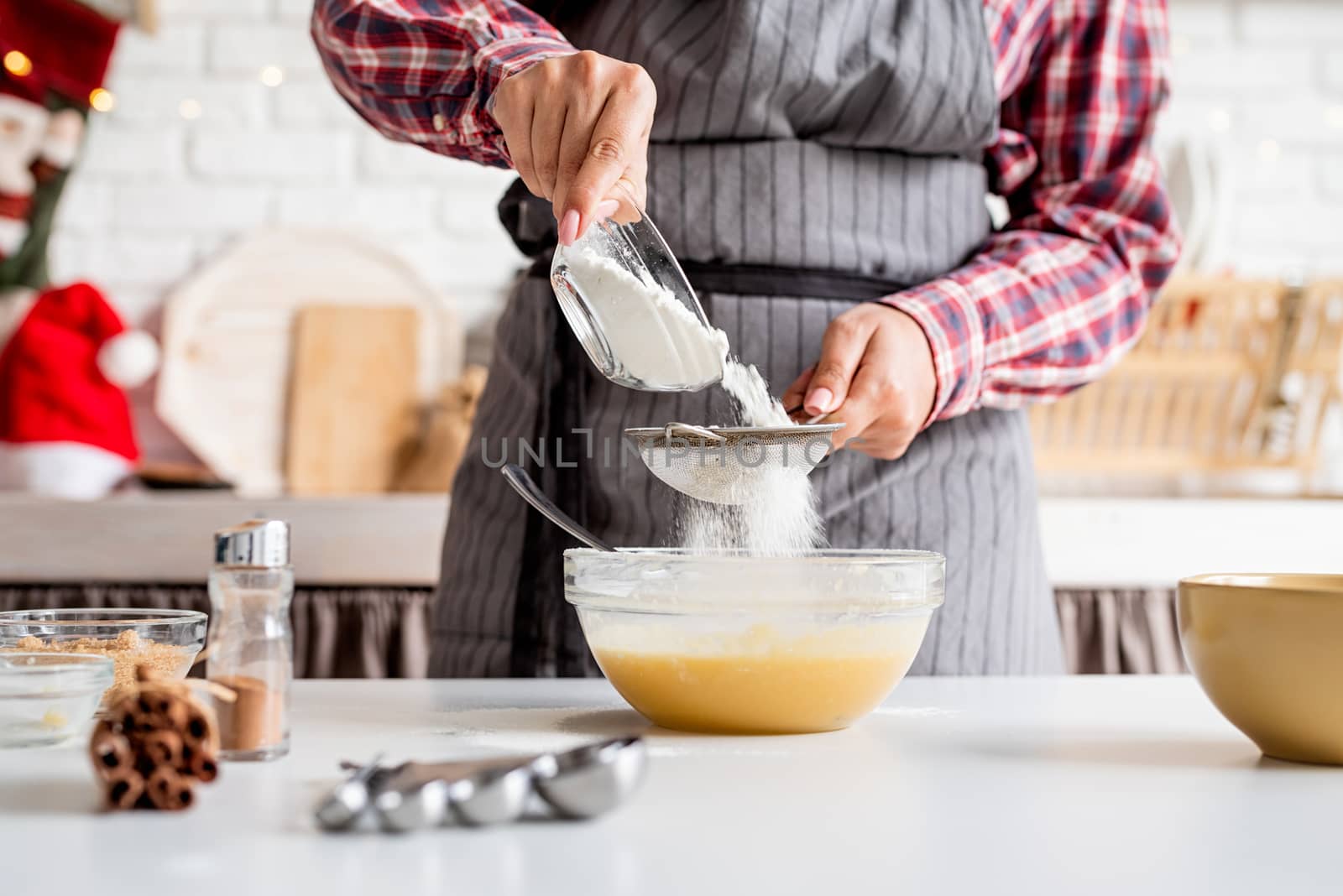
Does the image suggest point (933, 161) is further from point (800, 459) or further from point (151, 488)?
point (151, 488)

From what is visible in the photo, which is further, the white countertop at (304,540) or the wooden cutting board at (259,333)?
the wooden cutting board at (259,333)

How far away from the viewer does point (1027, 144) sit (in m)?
1.15

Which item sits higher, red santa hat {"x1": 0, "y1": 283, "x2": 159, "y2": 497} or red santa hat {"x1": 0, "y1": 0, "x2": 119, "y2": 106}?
red santa hat {"x1": 0, "y1": 0, "x2": 119, "y2": 106}

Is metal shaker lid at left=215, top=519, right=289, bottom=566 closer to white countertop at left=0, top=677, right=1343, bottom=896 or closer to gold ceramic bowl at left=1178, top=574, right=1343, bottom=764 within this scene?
white countertop at left=0, top=677, right=1343, bottom=896

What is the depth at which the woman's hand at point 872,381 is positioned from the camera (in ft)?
2.78

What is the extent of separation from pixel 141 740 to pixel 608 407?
596 millimetres

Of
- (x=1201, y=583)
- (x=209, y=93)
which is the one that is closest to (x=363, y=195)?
(x=209, y=93)

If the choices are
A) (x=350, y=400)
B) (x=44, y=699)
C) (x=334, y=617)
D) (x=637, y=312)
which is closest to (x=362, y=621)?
(x=334, y=617)

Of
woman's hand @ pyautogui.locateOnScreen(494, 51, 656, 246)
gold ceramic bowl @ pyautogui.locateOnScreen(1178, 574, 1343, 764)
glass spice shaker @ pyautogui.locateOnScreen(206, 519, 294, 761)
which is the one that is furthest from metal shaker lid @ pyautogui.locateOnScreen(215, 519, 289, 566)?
gold ceramic bowl @ pyautogui.locateOnScreen(1178, 574, 1343, 764)

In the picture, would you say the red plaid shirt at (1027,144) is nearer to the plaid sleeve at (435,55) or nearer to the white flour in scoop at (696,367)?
the plaid sleeve at (435,55)

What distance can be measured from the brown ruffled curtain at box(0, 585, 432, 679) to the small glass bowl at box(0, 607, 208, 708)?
2.99 ft

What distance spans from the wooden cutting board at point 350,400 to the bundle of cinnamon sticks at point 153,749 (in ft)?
5.55

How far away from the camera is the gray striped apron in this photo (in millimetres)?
974

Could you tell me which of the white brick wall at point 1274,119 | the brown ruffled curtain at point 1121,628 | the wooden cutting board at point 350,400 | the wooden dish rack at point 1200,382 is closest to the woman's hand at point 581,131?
the brown ruffled curtain at point 1121,628
